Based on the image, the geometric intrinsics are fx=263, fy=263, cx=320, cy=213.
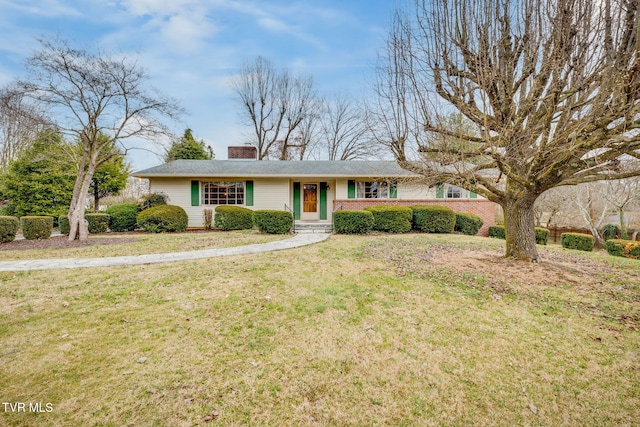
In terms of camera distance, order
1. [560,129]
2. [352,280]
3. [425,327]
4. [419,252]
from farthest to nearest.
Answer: [419,252] < [352,280] < [560,129] < [425,327]

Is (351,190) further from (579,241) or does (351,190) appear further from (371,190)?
(579,241)

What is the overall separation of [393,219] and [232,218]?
24.6ft

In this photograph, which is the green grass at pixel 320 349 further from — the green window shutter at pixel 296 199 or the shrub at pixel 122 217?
the green window shutter at pixel 296 199

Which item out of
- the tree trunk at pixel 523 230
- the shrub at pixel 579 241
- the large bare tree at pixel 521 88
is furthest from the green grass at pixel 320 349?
the shrub at pixel 579 241

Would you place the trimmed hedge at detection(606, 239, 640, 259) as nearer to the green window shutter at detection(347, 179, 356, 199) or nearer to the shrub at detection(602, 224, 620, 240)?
the shrub at detection(602, 224, 620, 240)

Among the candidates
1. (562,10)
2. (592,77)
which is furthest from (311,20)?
(592,77)

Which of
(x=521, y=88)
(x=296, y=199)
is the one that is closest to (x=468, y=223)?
(x=521, y=88)

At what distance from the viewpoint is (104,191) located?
16391 mm

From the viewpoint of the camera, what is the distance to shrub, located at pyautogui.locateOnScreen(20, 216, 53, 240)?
32.4 ft

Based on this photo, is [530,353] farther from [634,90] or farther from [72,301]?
[72,301]

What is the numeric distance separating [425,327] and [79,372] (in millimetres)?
3642

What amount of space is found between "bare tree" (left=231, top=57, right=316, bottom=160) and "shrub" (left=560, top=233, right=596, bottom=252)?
20.4 meters

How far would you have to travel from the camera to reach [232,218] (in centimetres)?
1265

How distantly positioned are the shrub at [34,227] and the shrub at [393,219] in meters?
13.0
